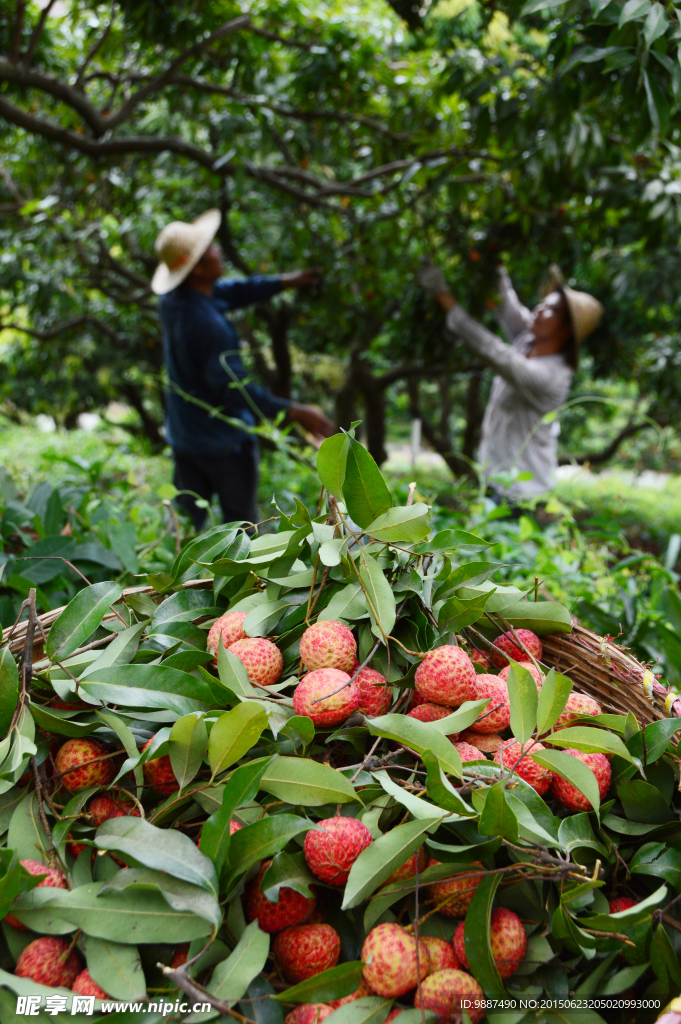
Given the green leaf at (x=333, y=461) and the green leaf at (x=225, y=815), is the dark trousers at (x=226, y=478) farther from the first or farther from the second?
the green leaf at (x=225, y=815)

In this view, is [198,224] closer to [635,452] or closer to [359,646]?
[359,646]

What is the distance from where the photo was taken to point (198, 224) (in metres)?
2.64

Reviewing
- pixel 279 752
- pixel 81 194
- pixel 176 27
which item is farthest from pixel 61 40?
pixel 279 752

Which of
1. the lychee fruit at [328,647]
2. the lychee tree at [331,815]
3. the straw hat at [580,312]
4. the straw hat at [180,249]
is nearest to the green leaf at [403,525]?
the lychee tree at [331,815]

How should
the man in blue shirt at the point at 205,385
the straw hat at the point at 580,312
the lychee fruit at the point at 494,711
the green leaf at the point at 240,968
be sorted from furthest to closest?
the straw hat at the point at 580,312 → the man in blue shirt at the point at 205,385 → the lychee fruit at the point at 494,711 → the green leaf at the point at 240,968

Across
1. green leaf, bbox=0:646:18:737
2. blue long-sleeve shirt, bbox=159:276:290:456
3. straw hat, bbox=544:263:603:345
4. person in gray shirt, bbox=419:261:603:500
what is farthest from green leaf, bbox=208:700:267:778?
straw hat, bbox=544:263:603:345

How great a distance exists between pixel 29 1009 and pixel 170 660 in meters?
0.29

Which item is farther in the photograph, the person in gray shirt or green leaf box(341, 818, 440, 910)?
the person in gray shirt

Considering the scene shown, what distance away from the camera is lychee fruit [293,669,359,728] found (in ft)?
1.96

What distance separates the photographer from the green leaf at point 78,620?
676mm

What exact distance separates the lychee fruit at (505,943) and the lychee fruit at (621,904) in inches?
3.9

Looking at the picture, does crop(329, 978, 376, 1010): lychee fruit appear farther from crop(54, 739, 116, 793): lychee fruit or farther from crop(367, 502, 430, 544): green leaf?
crop(367, 502, 430, 544): green leaf

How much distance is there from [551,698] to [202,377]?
2.13m

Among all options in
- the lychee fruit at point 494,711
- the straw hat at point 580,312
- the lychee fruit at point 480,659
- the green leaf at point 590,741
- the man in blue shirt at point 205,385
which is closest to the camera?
the green leaf at point 590,741
